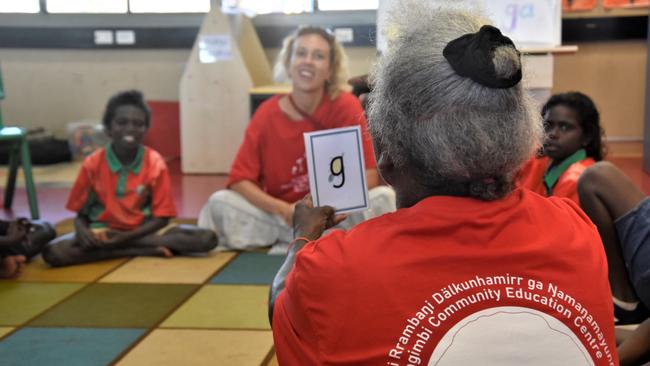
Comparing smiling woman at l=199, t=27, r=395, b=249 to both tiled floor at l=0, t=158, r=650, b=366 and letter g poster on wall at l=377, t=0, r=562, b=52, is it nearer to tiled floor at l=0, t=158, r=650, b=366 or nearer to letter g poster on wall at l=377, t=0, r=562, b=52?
tiled floor at l=0, t=158, r=650, b=366

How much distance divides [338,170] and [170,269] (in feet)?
5.41

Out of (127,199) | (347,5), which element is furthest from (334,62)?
(347,5)

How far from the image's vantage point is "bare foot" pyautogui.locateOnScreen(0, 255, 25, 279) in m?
3.22

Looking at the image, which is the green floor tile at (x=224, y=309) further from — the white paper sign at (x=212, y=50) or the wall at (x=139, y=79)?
the wall at (x=139, y=79)

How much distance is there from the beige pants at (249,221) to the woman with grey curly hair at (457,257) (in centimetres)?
258

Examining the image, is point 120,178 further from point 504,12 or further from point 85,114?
point 85,114

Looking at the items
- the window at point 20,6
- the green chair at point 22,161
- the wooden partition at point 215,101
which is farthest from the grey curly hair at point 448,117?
the window at point 20,6

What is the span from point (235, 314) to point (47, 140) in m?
4.46

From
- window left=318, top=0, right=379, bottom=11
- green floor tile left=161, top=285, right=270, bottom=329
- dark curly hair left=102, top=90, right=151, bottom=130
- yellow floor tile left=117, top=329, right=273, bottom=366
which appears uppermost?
window left=318, top=0, right=379, bottom=11

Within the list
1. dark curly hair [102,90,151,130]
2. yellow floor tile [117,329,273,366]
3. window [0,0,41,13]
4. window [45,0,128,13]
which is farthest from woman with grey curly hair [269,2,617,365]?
window [0,0,41,13]

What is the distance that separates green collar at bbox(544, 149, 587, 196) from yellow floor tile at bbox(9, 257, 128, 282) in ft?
6.07

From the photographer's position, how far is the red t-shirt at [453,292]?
1002 millimetres

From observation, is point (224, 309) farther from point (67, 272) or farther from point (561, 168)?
point (561, 168)

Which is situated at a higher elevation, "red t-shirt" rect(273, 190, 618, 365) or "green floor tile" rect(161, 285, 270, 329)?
"red t-shirt" rect(273, 190, 618, 365)
